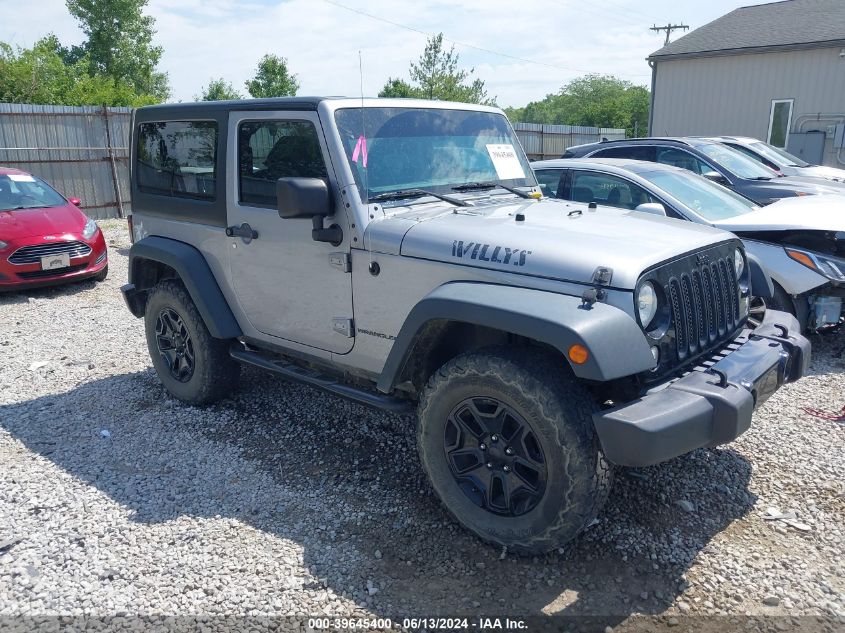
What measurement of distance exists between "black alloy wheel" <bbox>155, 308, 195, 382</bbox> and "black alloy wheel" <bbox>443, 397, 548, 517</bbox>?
7.65ft

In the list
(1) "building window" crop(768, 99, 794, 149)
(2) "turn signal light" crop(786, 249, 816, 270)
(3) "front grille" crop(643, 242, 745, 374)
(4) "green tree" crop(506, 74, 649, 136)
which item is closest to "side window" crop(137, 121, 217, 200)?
(3) "front grille" crop(643, 242, 745, 374)

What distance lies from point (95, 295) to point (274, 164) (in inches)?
220

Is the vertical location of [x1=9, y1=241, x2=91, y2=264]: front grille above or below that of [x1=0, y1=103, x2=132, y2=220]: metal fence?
below

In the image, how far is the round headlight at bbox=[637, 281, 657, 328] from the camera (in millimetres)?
2805

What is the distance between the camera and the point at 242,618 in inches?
107

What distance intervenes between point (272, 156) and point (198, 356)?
1486 millimetres

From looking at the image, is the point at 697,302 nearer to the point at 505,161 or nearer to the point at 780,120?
the point at 505,161

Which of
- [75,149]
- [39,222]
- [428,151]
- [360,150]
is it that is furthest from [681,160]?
[75,149]

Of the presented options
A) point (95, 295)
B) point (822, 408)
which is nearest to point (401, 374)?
point (822, 408)

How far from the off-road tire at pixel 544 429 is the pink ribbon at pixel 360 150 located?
4.03ft

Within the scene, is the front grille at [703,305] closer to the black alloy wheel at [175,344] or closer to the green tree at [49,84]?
the black alloy wheel at [175,344]

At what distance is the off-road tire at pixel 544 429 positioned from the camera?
2736 mm

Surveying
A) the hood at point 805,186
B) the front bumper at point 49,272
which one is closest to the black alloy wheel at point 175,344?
the front bumper at point 49,272

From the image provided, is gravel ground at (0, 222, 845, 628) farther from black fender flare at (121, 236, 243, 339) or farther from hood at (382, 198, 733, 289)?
hood at (382, 198, 733, 289)
